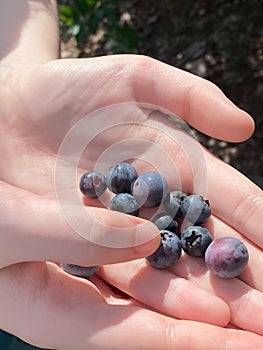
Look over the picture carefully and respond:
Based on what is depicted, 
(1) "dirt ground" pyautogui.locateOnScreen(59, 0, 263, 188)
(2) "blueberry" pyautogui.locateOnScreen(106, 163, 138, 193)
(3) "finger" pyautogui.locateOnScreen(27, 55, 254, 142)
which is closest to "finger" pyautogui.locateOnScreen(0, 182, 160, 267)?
(2) "blueberry" pyautogui.locateOnScreen(106, 163, 138, 193)

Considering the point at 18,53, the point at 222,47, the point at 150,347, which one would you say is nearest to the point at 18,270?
the point at 150,347

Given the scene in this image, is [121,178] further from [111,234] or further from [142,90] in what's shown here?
[111,234]

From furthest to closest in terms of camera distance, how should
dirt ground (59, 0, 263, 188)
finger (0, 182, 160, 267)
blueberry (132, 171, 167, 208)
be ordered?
dirt ground (59, 0, 263, 188)
blueberry (132, 171, 167, 208)
finger (0, 182, 160, 267)

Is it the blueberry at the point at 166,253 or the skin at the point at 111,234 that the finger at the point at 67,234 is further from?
the blueberry at the point at 166,253

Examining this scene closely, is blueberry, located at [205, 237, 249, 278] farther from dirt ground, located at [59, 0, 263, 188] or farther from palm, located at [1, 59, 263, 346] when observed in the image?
dirt ground, located at [59, 0, 263, 188]

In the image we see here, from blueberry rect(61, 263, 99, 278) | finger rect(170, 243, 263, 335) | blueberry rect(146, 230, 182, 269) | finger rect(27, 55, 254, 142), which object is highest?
finger rect(27, 55, 254, 142)

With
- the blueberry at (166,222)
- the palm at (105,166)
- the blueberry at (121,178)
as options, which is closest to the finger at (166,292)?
the palm at (105,166)

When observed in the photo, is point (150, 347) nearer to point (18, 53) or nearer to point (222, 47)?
point (18, 53)

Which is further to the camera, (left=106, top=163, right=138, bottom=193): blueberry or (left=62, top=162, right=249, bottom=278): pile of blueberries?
(left=106, top=163, right=138, bottom=193): blueberry

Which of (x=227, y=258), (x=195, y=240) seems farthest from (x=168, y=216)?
(x=227, y=258)
